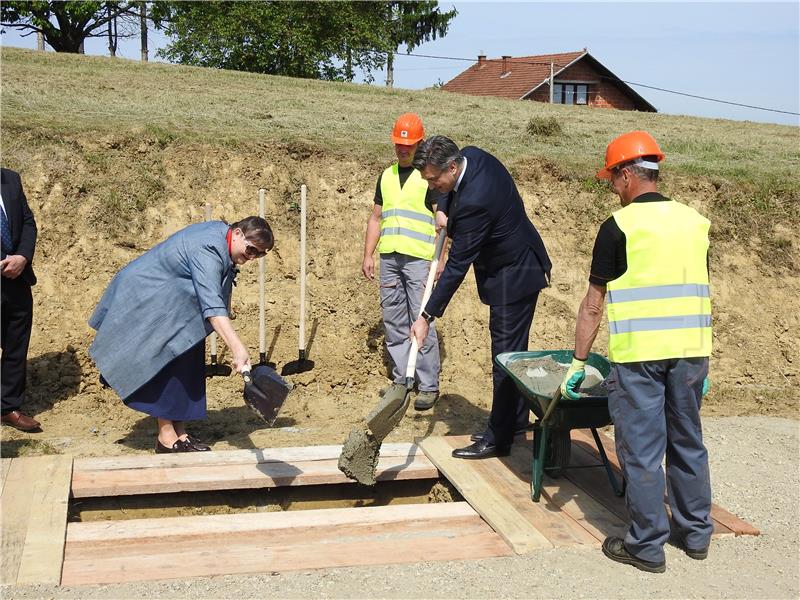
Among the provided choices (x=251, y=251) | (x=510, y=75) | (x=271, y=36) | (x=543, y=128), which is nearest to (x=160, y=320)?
(x=251, y=251)

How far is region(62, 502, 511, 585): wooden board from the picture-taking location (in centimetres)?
404

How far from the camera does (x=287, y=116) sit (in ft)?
36.1

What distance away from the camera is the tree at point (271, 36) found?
2584cm

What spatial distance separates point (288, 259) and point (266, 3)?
65.2 feet

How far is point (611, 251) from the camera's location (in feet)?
13.0

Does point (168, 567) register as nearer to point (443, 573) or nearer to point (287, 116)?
point (443, 573)

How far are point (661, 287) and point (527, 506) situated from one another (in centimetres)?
157

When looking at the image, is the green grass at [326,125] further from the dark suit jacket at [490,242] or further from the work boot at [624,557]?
the work boot at [624,557]

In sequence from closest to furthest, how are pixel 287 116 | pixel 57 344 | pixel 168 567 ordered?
pixel 168 567 → pixel 57 344 → pixel 287 116

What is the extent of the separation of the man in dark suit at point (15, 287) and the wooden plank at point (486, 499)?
2859 mm

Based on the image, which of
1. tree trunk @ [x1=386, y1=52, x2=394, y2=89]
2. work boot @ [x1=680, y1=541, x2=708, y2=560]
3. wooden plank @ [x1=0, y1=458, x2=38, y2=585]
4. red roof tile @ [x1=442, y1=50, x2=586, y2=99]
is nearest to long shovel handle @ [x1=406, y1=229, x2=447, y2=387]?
work boot @ [x1=680, y1=541, x2=708, y2=560]

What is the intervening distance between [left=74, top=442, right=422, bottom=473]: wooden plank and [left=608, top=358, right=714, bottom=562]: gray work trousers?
181cm

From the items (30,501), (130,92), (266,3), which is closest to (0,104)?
(130,92)

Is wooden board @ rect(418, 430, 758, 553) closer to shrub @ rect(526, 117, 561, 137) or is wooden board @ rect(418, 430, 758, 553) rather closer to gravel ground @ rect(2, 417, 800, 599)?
gravel ground @ rect(2, 417, 800, 599)
